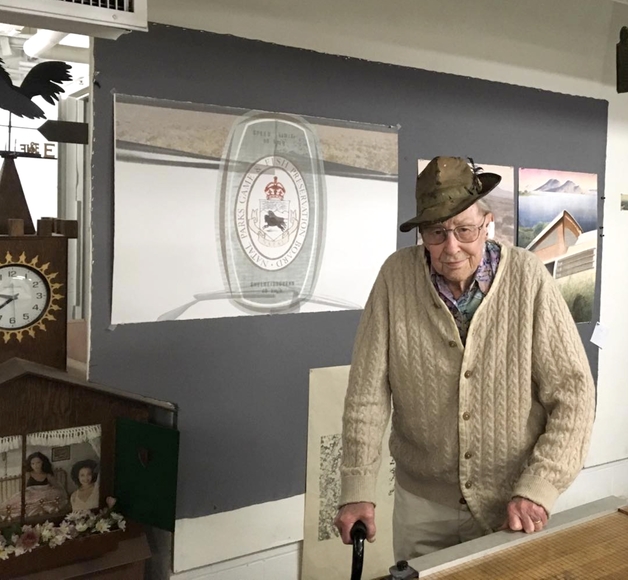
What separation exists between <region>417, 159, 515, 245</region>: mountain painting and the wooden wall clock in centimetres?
176

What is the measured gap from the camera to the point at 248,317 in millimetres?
2346

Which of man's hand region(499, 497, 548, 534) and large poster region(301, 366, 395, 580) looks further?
large poster region(301, 366, 395, 580)

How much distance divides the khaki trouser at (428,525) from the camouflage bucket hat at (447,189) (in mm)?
674

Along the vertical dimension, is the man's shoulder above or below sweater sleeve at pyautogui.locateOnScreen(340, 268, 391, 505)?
above

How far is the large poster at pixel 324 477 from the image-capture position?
8.33 feet

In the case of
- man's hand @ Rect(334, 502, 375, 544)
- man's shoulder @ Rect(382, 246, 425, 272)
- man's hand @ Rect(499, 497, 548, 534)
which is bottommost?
man's hand @ Rect(334, 502, 375, 544)

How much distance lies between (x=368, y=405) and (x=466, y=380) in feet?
0.78

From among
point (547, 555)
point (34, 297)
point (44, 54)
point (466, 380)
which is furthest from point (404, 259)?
point (44, 54)

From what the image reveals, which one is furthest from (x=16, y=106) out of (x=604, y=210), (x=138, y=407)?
(x=604, y=210)

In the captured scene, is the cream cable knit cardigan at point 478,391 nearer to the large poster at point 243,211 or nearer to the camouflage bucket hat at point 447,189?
the camouflage bucket hat at point 447,189

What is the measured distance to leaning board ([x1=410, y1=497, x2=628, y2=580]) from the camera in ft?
4.29

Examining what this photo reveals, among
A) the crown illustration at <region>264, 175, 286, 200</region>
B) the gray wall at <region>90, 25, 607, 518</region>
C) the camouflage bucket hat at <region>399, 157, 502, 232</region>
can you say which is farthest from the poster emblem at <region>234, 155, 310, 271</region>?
the camouflage bucket hat at <region>399, 157, 502, 232</region>

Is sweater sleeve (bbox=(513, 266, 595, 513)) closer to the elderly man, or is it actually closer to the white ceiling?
the elderly man

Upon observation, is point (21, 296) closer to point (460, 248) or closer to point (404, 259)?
point (404, 259)
